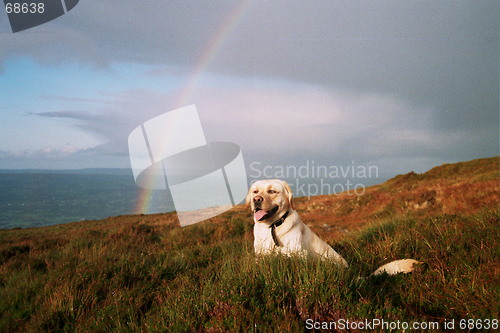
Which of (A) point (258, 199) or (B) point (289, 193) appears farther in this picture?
(B) point (289, 193)

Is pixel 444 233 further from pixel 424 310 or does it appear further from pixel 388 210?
pixel 388 210

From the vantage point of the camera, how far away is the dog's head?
151 inches

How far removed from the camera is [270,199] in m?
3.87

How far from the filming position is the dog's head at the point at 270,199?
12.5 ft

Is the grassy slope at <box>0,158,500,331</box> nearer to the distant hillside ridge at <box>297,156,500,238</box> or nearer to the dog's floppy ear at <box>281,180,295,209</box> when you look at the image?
the dog's floppy ear at <box>281,180,295,209</box>

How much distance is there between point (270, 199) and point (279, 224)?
42 cm

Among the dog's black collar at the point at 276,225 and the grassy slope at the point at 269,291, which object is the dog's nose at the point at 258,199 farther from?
the grassy slope at the point at 269,291

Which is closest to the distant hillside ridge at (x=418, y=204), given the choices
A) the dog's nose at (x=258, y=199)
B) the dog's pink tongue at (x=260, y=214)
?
the dog's pink tongue at (x=260, y=214)

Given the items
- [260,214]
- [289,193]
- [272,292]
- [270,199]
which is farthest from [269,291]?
[289,193]

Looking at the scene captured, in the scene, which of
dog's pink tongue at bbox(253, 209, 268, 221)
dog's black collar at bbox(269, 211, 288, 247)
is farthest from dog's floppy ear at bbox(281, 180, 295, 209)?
dog's pink tongue at bbox(253, 209, 268, 221)

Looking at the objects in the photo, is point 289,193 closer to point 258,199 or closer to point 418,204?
point 258,199

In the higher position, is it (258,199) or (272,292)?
(258,199)

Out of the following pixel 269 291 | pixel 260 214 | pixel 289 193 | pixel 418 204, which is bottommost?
pixel 418 204

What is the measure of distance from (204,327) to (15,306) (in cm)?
283
